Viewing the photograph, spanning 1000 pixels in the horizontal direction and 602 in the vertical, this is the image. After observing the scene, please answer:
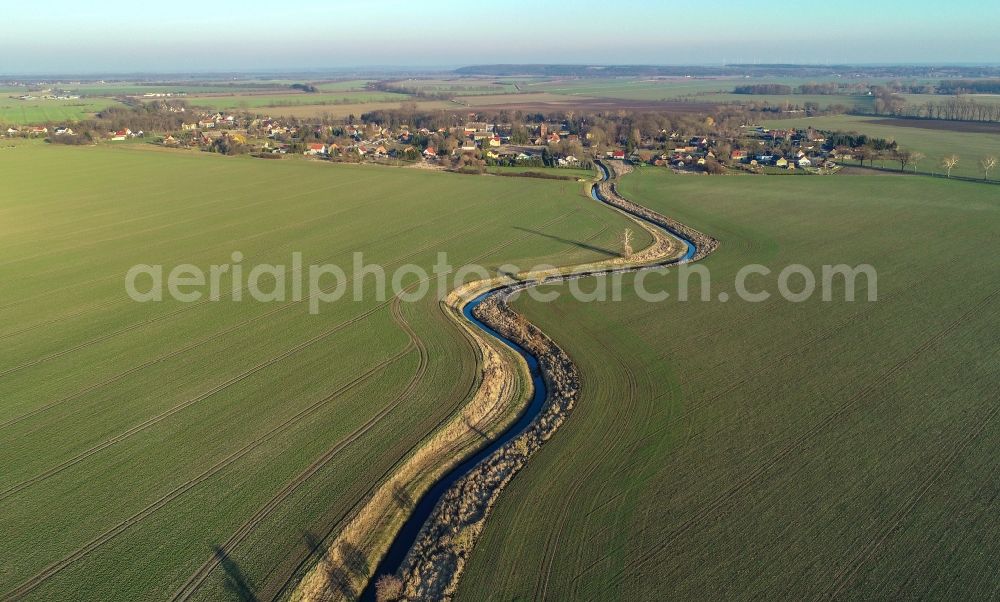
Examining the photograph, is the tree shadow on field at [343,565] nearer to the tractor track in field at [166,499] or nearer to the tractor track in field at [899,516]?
the tractor track in field at [166,499]

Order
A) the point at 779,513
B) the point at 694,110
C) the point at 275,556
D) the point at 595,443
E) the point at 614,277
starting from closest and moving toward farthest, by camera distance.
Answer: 1. the point at 275,556
2. the point at 779,513
3. the point at 595,443
4. the point at 614,277
5. the point at 694,110

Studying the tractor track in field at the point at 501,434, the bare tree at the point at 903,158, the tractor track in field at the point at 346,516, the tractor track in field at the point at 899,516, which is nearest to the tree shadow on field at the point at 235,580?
the tractor track in field at the point at 346,516

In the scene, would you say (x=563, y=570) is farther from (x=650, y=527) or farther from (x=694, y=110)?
(x=694, y=110)

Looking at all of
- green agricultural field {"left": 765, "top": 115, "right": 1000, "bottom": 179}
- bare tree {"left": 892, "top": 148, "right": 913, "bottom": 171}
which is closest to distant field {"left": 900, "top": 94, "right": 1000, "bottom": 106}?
green agricultural field {"left": 765, "top": 115, "right": 1000, "bottom": 179}

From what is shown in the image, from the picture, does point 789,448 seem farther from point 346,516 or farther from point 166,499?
point 166,499

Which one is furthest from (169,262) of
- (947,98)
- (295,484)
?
(947,98)

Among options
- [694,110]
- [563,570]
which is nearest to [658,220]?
[563,570]
